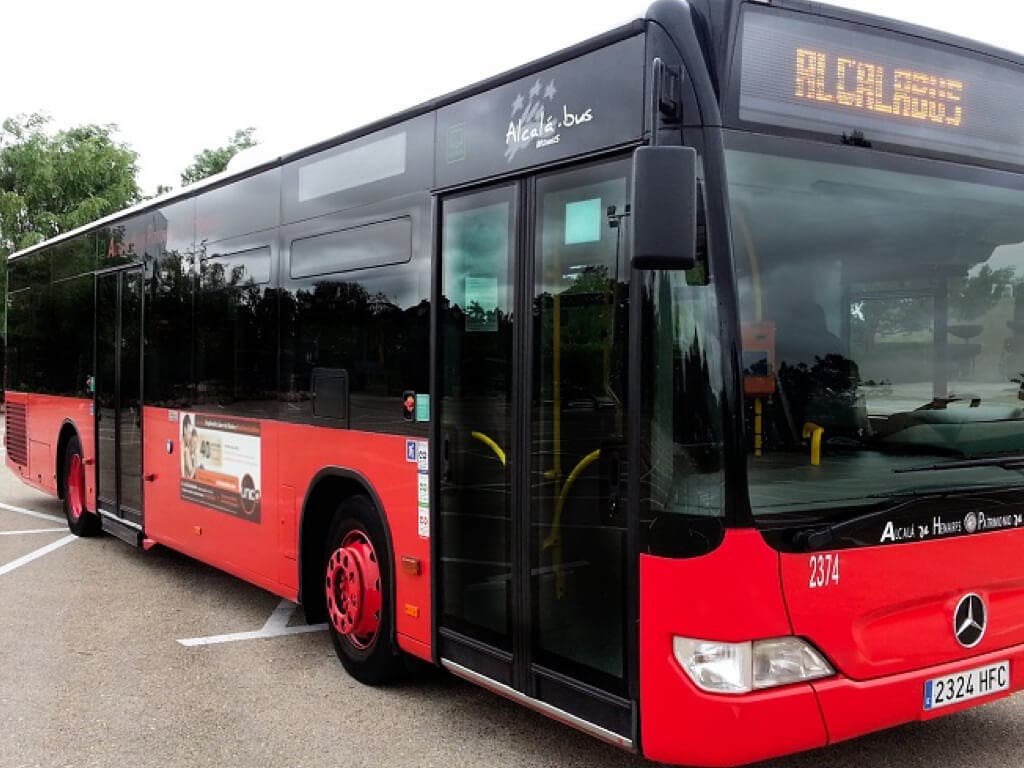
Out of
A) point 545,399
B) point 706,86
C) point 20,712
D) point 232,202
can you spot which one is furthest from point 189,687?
point 706,86

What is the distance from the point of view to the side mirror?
3.19 meters

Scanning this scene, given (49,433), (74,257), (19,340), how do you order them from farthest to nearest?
(19,340) → (49,433) → (74,257)

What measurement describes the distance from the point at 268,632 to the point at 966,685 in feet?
13.8

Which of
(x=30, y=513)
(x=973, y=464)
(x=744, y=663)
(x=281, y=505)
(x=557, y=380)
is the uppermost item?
(x=557, y=380)

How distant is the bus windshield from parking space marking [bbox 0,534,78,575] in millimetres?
7071

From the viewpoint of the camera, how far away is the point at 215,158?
43.4 meters

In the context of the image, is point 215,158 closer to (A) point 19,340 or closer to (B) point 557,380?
(A) point 19,340

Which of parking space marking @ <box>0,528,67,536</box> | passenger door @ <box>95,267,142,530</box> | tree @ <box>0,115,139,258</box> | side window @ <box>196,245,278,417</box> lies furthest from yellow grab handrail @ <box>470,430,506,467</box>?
tree @ <box>0,115,139,258</box>

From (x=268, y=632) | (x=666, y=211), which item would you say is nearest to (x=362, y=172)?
(x=666, y=211)

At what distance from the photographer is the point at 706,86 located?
339 centimetres

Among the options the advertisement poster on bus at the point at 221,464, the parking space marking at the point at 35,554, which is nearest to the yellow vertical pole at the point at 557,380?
the advertisement poster on bus at the point at 221,464

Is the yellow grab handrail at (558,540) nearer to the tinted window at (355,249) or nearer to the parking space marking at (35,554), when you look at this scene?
the tinted window at (355,249)

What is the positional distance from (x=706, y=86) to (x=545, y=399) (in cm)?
132

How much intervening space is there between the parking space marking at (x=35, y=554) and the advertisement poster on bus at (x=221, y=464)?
216 cm
